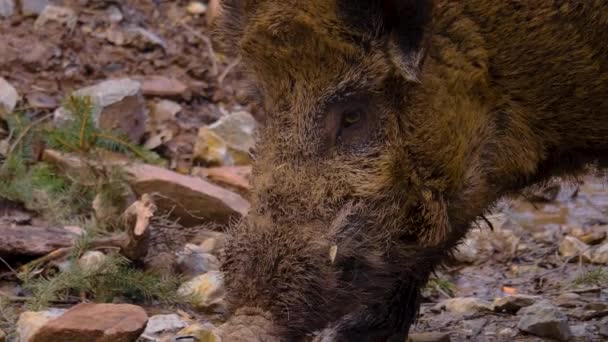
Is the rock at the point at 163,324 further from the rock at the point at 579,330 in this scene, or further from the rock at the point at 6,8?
the rock at the point at 6,8

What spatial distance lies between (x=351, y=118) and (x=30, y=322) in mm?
1631

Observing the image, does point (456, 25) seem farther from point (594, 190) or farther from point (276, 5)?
point (594, 190)

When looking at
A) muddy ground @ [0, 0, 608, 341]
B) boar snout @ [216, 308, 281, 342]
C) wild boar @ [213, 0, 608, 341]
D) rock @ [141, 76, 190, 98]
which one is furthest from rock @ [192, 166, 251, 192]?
boar snout @ [216, 308, 281, 342]

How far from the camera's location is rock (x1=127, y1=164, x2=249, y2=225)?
6062mm

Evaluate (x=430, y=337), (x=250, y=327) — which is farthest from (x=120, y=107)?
(x=250, y=327)

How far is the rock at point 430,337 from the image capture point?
15.7ft

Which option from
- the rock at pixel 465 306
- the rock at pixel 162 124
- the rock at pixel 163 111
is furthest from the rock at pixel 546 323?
the rock at pixel 163 111

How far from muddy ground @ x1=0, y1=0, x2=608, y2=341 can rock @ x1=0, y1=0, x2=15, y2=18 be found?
6 cm

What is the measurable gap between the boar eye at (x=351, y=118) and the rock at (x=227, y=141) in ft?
11.8

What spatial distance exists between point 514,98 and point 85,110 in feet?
8.77

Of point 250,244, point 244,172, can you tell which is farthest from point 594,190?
point 250,244

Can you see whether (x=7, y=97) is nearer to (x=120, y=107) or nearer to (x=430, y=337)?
(x=120, y=107)

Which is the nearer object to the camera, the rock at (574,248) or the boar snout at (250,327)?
the boar snout at (250,327)

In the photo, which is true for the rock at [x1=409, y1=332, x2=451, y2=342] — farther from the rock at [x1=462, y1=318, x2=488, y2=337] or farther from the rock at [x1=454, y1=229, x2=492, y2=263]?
the rock at [x1=454, y1=229, x2=492, y2=263]
